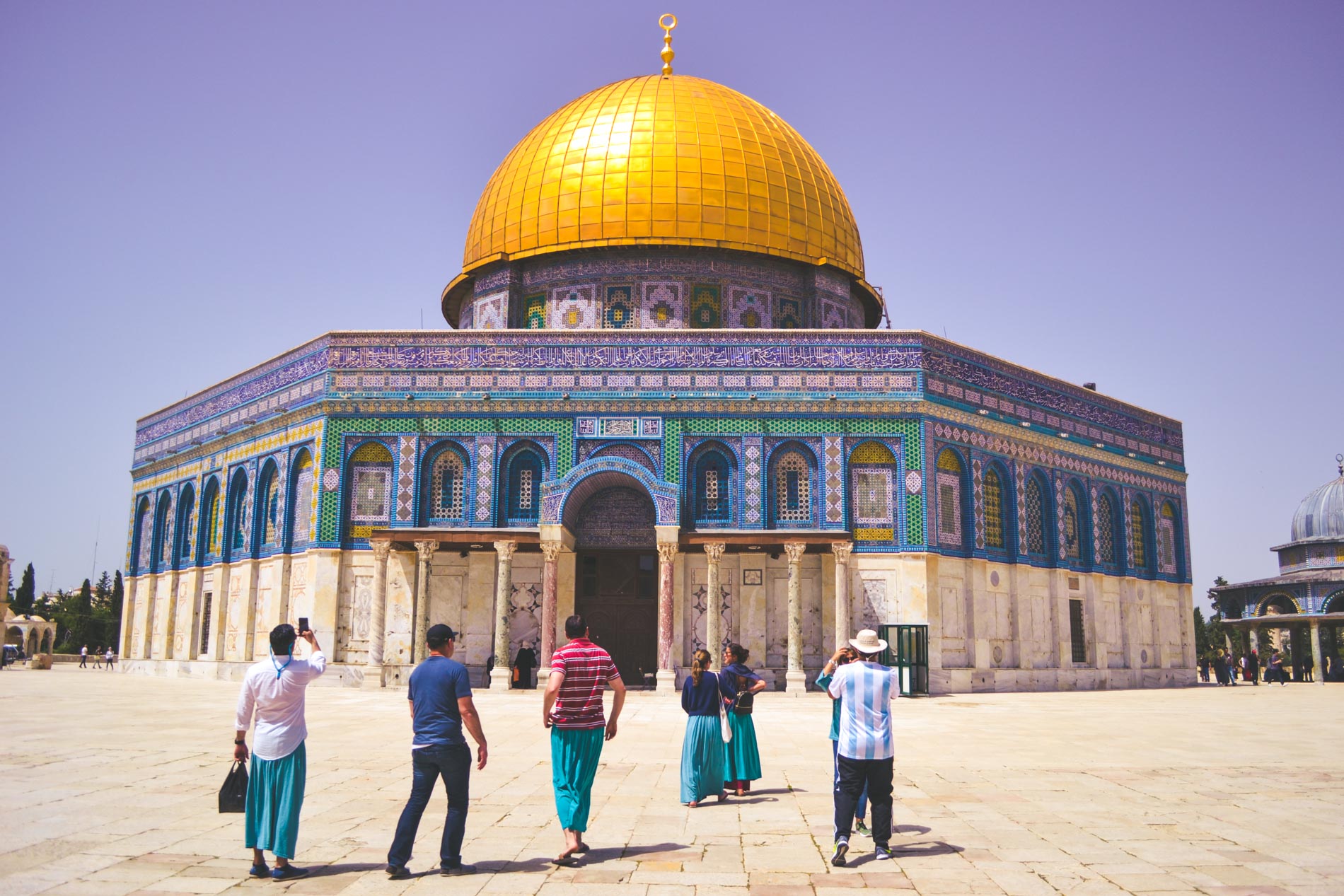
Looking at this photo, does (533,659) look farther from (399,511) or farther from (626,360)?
(626,360)

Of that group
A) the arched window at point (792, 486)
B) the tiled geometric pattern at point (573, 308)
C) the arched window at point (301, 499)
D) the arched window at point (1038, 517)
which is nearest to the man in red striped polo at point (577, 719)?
the arched window at point (792, 486)

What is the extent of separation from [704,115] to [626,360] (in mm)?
9002

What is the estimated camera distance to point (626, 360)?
981 inches

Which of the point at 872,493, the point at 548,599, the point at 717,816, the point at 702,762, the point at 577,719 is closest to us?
the point at 577,719

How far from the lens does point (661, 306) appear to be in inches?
1101

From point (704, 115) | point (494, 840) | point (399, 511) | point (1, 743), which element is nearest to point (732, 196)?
point (704, 115)

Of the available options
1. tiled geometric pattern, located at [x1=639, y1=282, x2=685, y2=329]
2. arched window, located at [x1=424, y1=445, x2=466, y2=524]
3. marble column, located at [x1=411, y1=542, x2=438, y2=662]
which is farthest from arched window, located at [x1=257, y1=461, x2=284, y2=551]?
tiled geometric pattern, located at [x1=639, y1=282, x2=685, y2=329]

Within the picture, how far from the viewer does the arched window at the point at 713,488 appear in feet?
80.4

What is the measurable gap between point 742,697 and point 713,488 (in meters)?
15.4

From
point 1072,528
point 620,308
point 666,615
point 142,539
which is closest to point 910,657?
point 666,615

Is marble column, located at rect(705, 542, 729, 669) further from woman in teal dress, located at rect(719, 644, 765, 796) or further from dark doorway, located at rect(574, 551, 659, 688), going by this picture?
woman in teal dress, located at rect(719, 644, 765, 796)

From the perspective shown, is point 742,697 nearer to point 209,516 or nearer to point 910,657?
point 910,657

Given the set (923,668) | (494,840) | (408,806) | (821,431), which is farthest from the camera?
(821,431)

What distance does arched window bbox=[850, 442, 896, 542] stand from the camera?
24250mm
